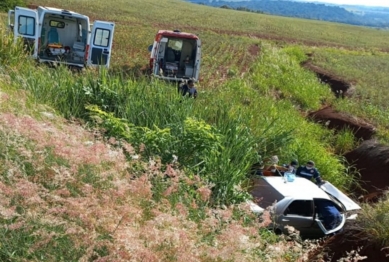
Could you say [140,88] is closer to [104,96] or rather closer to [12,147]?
[104,96]

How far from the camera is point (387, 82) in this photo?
2558 centimetres

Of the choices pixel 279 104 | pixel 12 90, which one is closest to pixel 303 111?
pixel 279 104

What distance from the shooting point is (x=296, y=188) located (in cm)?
783

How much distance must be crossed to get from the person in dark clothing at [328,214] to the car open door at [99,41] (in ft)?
27.9

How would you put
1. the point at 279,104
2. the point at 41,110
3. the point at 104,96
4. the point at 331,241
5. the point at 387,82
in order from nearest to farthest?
the point at 41,110 < the point at 331,241 < the point at 104,96 < the point at 279,104 < the point at 387,82

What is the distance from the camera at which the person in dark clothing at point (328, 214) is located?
794 centimetres

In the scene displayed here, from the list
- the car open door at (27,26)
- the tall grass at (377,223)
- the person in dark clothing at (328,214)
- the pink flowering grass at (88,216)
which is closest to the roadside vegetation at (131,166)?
the pink flowering grass at (88,216)

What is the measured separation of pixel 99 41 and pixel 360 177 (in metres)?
8.52

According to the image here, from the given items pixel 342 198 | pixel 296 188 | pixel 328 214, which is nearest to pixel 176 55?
pixel 342 198

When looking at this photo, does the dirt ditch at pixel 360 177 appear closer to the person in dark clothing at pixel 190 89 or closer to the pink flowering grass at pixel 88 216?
the pink flowering grass at pixel 88 216

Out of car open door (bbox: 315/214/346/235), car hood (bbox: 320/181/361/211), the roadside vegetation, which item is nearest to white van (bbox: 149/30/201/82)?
the roadside vegetation

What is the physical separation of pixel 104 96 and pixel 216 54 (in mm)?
19545

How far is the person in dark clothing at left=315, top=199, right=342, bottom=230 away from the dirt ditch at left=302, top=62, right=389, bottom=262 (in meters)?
0.40

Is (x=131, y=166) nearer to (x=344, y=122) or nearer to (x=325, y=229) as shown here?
(x=325, y=229)
